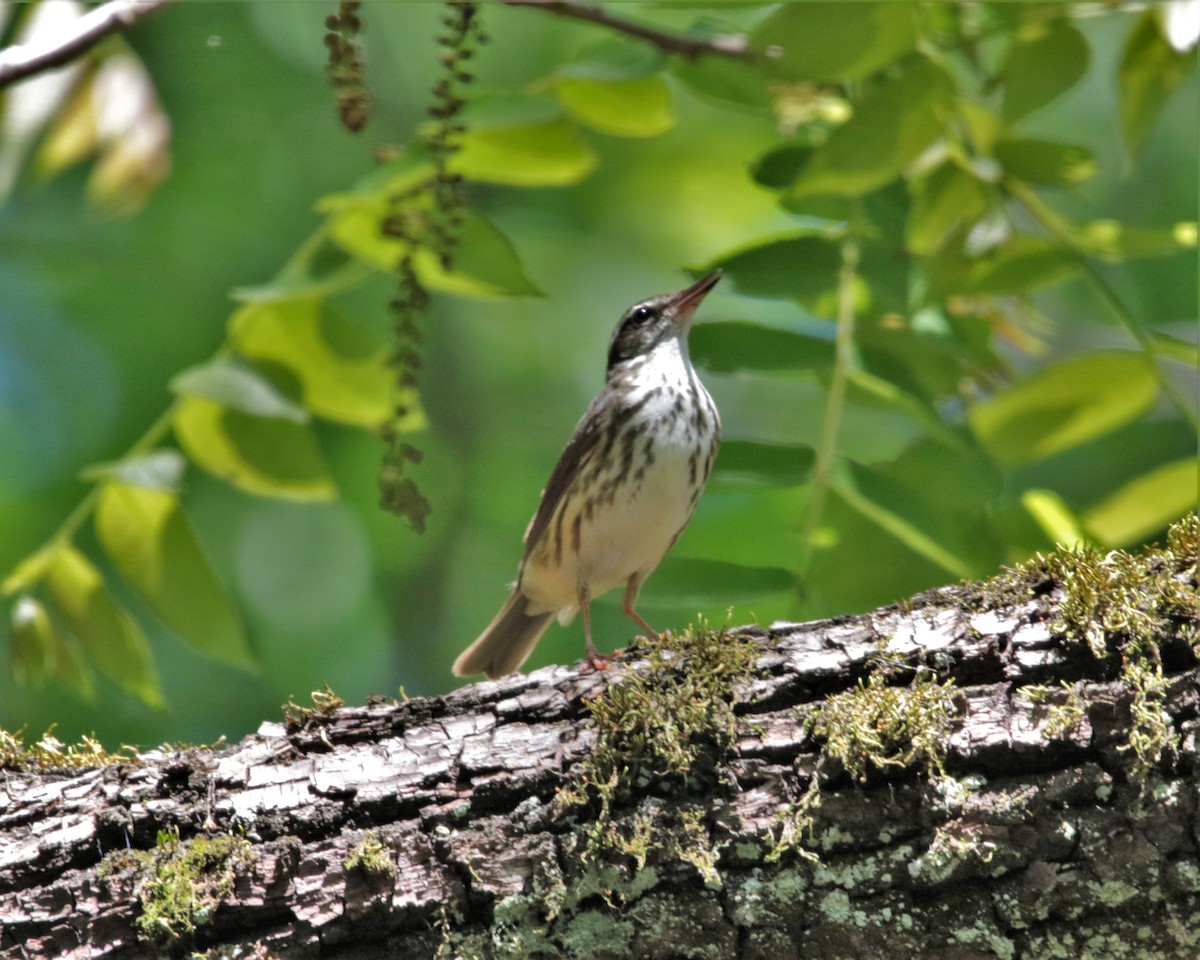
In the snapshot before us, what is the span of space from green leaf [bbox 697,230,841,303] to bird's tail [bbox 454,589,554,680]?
197 centimetres

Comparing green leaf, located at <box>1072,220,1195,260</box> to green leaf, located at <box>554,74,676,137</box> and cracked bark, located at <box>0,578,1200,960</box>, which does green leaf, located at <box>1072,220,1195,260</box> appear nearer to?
green leaf, located at <box>554,74,676,137</box>

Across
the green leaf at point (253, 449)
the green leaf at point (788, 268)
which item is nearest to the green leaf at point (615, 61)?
the green leaf at point (788, 268)

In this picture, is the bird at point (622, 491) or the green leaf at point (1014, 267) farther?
the bird at point (622, 491)

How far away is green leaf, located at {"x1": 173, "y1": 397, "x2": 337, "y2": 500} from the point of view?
169 inches

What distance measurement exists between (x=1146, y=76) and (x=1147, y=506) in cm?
142

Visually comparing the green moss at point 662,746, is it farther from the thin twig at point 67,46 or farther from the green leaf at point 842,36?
the thin twig at point 67,46

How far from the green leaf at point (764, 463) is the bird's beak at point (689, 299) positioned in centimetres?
89

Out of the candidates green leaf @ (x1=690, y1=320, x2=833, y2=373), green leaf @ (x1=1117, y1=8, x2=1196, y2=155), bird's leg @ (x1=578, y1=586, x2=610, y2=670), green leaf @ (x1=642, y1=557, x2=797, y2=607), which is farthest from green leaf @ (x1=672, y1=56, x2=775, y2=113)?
bird's leg @ (x1=578, y1=586, x2=610, y2=670)

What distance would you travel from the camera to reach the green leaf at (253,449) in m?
4.29

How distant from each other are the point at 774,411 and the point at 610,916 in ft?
12.1

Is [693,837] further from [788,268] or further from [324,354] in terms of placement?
[324,354]

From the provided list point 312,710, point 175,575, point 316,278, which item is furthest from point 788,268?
point 175,575

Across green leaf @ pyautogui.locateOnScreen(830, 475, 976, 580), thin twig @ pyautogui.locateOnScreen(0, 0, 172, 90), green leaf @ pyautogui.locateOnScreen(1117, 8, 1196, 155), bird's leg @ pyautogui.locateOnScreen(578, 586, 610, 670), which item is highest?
thin twig @ pyautogui.locateOnScreen(0, 0, 172, 90)

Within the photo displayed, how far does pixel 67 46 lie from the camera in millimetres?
3299
